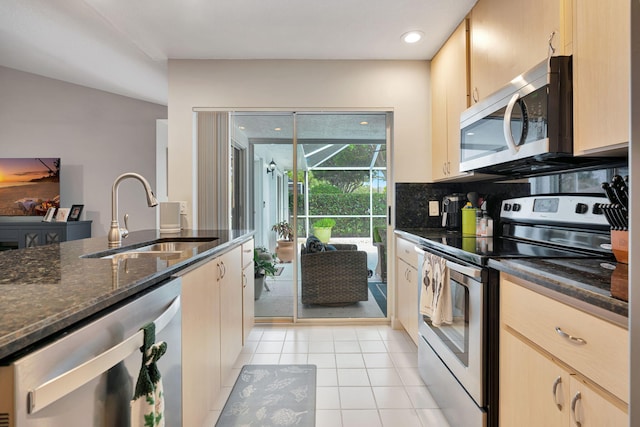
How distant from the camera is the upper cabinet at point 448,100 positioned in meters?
2.36

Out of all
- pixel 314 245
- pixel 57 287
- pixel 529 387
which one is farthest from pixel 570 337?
pixel 314 245

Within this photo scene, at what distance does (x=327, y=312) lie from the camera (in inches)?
130

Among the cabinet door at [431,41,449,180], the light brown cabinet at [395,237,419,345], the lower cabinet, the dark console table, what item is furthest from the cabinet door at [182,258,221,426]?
the dark console table

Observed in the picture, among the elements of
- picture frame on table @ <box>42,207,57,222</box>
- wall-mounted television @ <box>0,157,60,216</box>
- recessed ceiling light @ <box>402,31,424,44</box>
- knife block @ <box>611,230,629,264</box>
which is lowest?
knife block @ <box>611,230,629,264</box>

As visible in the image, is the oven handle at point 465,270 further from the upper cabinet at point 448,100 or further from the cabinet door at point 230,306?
the cabinet door at point 230,306

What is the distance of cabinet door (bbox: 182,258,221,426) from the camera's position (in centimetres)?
135

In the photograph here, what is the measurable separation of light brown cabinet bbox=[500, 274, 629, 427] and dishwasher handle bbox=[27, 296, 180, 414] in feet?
3.86

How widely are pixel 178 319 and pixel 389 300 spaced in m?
2.32

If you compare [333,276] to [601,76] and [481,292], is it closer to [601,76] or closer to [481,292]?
[481,292]

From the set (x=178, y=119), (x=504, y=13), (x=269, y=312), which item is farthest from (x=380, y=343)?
(x=178, y=119)

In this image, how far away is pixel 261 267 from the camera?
11.4 ft

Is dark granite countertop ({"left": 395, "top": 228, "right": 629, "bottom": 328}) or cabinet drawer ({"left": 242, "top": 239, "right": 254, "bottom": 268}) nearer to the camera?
dark granite countertop ({"left": 395, "top": 228, "right": 629, "bottom": 328})

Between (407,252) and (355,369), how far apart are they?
947 millimetres

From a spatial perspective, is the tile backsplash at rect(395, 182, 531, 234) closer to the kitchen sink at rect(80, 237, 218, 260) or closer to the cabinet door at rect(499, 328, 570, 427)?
the kitchen sink at rect(80, 237, 218, 260)
